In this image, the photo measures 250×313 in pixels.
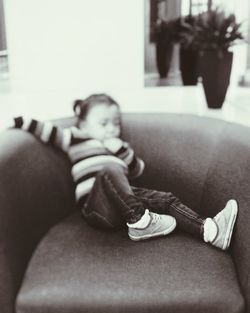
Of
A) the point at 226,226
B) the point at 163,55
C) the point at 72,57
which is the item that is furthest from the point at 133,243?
the point at 163,55

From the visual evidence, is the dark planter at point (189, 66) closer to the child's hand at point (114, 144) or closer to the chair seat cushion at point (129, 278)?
the child's hand at point (114, 144)

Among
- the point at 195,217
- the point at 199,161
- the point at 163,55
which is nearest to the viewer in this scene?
the point at 195,217

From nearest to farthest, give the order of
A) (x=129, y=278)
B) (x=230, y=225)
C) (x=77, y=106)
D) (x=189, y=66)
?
(x=129, y=278) < (x=230, y=225) < (x=77, y=106) < (x=189, y=66)

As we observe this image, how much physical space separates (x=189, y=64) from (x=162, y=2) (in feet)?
5.97

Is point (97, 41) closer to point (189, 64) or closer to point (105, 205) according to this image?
point (105, 205)

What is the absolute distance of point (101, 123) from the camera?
1.97 m

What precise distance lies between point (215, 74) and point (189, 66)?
142 cm

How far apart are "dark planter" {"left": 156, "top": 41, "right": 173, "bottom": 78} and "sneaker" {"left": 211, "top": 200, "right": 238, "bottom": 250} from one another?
10.8 ft

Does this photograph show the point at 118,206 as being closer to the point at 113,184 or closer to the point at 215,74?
the point at 113,184

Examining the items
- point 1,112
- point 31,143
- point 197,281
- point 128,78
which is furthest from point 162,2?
point 197,281

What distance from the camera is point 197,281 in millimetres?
1369

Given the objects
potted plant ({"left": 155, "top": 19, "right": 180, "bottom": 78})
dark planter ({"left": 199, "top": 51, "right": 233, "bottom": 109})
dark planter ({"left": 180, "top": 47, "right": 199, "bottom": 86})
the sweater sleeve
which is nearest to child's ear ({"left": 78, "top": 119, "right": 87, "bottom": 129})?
the sweater sleeve

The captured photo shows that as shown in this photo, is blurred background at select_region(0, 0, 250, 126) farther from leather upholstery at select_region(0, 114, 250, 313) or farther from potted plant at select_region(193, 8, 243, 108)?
leather upholstery at select_region(0, 114, 250, 313)

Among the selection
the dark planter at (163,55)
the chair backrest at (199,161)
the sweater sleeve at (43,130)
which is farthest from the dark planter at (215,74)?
the dark planter at (163,55)
